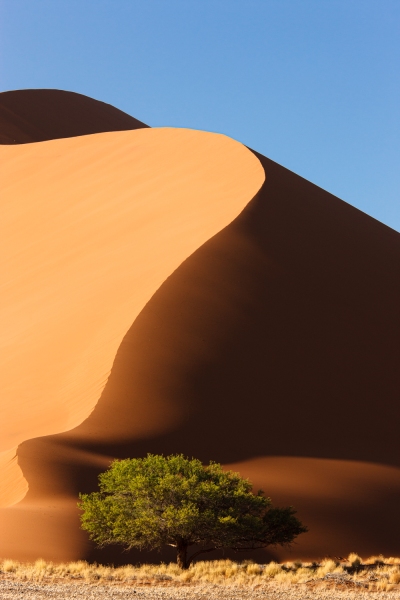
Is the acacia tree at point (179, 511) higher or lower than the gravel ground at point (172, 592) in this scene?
higher

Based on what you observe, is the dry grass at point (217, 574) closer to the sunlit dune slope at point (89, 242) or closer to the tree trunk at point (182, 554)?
the tree trunk at point (182, 554)

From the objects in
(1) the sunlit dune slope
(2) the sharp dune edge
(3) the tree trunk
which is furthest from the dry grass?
(1) the sunlit dune slope

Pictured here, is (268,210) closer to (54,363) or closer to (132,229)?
(132,229)

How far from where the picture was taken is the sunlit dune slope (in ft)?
64.7


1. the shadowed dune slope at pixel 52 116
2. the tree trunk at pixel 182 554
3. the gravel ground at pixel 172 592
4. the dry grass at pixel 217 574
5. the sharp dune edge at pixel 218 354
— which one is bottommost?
the gravel ground at pixel 172 592

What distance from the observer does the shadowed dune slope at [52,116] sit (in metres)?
60.5

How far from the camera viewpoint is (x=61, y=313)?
2312 cm

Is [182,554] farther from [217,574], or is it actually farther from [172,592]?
[172,592]

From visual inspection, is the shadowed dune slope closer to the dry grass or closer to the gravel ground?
the dry grass

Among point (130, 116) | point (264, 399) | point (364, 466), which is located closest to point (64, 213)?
point (264, 399)

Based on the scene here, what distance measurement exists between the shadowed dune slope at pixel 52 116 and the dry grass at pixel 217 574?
4708 cm

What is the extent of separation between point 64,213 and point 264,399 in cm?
1630

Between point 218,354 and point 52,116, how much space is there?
4921 cm

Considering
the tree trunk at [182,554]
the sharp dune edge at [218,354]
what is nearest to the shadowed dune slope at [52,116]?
the sharp dune edge at [218,354]
